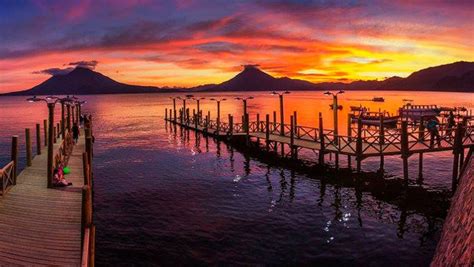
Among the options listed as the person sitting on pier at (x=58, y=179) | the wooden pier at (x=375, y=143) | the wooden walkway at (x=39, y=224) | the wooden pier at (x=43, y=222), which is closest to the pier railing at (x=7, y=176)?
the wooden pier at (x=43, y=222)

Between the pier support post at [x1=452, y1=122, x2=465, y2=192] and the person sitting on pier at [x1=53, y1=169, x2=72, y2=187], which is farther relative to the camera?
the pier support post at [x1=452, y1=122, x2=465, y2=192]

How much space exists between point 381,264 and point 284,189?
36.5 ft

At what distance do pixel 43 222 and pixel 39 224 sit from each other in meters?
0.24

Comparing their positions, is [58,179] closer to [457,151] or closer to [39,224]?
[39,224]

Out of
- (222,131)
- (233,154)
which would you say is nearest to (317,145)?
(233,154)

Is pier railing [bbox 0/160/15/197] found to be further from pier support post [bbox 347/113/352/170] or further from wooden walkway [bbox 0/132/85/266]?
pier support post [bbox 347/113/352/170]

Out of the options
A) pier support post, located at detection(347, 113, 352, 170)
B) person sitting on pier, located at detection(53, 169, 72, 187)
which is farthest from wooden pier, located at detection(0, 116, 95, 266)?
pier support post, located at detection(347, 113, 352, 170)

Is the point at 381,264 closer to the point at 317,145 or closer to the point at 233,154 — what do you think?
the point at 317,145

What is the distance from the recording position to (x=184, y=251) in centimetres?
1698

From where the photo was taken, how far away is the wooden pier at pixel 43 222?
1164 cm

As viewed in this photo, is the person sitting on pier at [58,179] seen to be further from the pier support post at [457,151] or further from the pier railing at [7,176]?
the pier support post at [457,151]

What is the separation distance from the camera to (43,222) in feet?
47.2

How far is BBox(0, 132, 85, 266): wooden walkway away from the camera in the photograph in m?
11.7

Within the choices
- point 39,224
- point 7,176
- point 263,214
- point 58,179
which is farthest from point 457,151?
point 7,176
